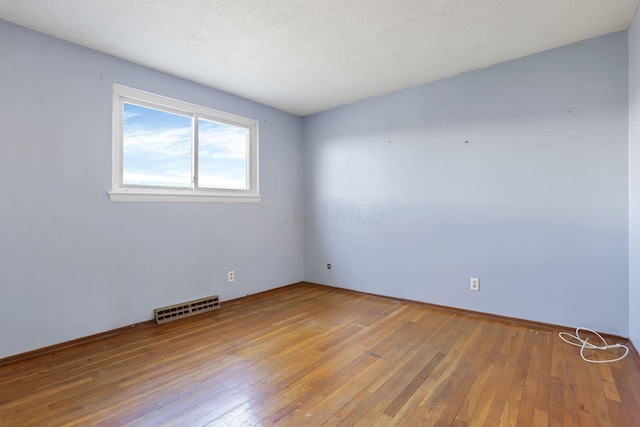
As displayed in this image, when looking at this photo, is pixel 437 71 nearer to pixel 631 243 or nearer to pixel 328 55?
pixel 328 55

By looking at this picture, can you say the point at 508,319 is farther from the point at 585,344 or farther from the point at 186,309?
the point at 186,309

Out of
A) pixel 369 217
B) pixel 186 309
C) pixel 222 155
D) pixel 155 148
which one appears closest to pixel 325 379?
pixel 186 309

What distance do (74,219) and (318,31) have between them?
8.09ft

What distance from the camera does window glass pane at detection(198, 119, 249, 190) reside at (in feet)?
11.3

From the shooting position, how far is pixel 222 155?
144 inches

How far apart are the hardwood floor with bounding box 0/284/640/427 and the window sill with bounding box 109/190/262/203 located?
3.96 ft

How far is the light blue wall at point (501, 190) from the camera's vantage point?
2477mm

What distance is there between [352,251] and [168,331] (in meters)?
2.29

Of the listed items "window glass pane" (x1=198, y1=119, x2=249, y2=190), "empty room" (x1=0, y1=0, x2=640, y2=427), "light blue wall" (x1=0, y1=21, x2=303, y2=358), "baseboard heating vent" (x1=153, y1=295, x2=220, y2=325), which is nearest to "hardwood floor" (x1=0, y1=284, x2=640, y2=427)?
"empty room" (x1=0, y1=0, x2=640, y2=427)

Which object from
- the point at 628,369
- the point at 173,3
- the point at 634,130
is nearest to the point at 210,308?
the point at 173,3

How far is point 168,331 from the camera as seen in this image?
2.74 metres

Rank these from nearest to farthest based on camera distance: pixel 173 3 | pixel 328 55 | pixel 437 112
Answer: pixel 173 3 < pixel 328 55 < pixel 437 112

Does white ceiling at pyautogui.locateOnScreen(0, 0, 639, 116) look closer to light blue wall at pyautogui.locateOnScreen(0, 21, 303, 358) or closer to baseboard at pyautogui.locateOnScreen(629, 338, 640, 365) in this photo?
light blue wall at pyautogui.locateOnScreen(0, 21, 303, 358)

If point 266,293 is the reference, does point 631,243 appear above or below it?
above
